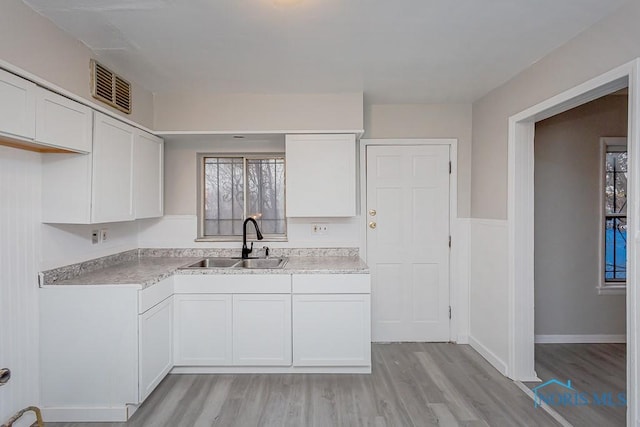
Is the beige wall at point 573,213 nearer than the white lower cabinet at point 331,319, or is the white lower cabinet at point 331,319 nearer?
the white lower cabinet at point 331,319

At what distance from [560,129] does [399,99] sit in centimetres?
161

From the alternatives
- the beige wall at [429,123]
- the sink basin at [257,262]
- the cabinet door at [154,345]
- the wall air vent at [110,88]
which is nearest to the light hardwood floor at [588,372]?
the beige wall at [429,123]

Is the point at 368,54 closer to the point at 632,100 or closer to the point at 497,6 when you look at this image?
the point at 497,6

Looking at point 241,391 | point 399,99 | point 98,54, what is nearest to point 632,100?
point 399,99

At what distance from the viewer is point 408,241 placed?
344 cm

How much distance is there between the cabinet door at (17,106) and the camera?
5.27 ft

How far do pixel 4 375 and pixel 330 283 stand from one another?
203cm

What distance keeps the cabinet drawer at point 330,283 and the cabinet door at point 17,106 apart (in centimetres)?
188

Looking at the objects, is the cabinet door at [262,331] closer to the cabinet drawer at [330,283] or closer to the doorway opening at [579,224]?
the cabinet drawer at [330,283]

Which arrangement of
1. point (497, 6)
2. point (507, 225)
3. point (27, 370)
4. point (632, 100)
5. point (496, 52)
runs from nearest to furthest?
point (632, 100) → point (497, 6) → point (27, 370) → point (496, 52) → point (507, 225)

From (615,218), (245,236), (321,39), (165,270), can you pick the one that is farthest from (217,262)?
(615,218)

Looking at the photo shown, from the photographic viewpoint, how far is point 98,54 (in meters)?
2.29

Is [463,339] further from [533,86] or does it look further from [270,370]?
[533,86]

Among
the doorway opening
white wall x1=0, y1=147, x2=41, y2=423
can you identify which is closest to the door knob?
white wall x1=0, y1=147, x2=41, y2=423
